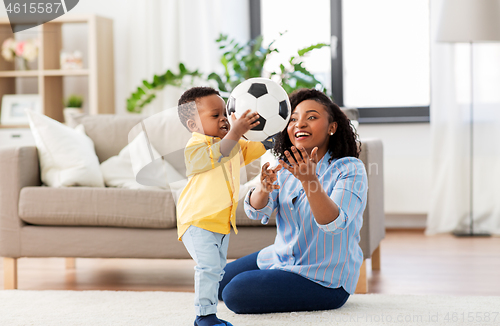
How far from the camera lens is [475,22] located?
9.18ft

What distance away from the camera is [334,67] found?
11.6 ft

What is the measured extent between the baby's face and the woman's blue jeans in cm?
50

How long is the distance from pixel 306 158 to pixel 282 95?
0.14 meters

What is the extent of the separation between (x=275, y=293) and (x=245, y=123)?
0.60m

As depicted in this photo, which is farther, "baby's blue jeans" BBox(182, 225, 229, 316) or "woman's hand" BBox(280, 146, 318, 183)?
"baby's blue jeans" BBox(182, 225, 229, 316)

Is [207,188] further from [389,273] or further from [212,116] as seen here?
[389,273]

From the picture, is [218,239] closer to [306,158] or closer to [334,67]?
[306,158]

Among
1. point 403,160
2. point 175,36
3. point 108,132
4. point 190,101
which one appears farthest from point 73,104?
point 190,101

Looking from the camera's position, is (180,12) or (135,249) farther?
(180,12)

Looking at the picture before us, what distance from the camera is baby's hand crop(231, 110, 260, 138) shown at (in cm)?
105

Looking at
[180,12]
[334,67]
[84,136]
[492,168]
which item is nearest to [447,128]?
[492,168]

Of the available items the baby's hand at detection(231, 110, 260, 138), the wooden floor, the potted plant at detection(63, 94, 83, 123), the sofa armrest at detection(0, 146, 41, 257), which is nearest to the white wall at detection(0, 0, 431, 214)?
the potted plant at detection(63, 94, 83, 123)

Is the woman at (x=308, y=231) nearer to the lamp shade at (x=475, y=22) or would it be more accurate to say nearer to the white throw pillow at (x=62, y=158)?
the white throw pillow at (x=62, y=158)

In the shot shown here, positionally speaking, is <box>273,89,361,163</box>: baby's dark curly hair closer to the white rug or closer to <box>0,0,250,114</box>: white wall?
the white rug
